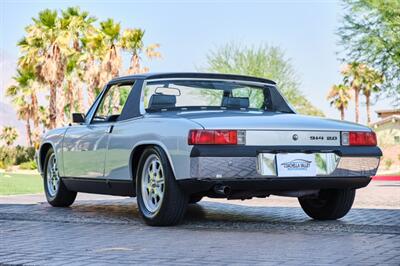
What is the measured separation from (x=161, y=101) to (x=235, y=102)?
34.6 inches

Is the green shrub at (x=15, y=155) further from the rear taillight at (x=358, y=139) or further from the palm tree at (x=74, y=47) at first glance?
the rear taillight at (x=358, y=139)

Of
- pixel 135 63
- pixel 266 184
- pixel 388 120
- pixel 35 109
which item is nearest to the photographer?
pixel 266 184

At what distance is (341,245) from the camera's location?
6996 mm

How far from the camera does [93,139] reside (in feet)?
33.1

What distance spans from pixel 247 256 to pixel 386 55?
2710 cm

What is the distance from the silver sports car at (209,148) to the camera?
8172 mm

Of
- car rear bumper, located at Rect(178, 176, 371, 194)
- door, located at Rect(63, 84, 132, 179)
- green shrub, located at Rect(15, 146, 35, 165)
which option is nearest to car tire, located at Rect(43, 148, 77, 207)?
door, located at Rect(63, 84, 132, 179)

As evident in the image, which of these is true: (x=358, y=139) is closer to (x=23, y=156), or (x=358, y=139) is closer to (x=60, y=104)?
(x=60, y=104)

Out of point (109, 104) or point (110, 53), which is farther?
point (110, 53)

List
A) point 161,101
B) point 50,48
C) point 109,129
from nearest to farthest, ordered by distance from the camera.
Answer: point 161,101, point 109,129, point 50,48

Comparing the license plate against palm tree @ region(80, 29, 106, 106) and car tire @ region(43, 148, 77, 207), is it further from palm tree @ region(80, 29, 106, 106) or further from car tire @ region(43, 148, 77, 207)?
palm tree @ region(80, 29, 106, 106)

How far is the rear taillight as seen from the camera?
874 centimetres

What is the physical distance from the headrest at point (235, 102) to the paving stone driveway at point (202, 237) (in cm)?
131

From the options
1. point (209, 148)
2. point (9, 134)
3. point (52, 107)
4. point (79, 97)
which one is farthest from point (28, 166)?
point (9, 134)
